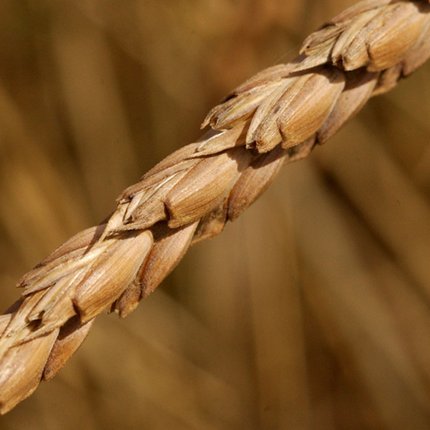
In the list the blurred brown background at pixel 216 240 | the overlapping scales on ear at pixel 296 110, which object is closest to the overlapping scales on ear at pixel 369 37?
the overlapping scales on ear at pixel 296 110

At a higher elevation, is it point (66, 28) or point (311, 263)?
point (66, 28)

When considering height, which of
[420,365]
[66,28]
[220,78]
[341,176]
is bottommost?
[420,365]

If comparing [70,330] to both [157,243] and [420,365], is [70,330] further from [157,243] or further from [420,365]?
[420,365]

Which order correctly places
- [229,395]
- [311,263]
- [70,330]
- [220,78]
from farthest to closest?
[229,395]
[311,263]
[220,78]
[70,330]

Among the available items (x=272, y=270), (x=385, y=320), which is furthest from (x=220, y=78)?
(x=385, y=320)

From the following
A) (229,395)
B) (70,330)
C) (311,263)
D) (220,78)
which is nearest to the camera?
(70,330)

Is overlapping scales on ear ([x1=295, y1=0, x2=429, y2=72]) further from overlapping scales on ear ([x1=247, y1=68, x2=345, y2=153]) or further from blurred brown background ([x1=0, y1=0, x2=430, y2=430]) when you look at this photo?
blurred brown background ([x1=0, y1=0, x2=430, y2=430])

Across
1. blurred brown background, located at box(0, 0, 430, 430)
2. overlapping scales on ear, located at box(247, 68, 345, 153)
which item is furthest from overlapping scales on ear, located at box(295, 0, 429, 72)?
blurred brown background, located at box(0, 0, 430, 430)

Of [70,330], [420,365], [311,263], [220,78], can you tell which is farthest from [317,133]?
[420,365]

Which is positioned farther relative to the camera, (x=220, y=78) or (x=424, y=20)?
(x=220, y=78)
